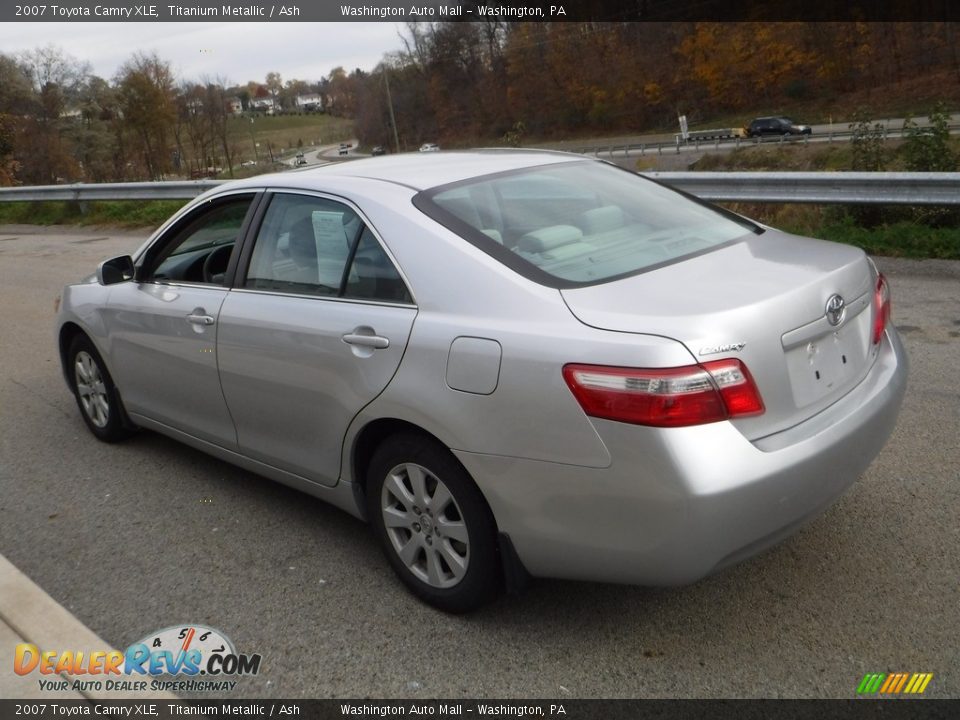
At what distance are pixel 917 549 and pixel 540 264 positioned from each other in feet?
5.74

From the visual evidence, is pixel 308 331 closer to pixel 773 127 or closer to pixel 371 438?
pixel 371 438

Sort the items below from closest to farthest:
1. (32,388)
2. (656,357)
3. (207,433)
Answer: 1. (656,357)
2. (207,433)
3. (32,388)

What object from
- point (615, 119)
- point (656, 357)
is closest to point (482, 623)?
point (656, 357)

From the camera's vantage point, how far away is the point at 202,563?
13.2 feet

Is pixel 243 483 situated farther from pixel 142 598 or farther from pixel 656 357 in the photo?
pixel 656 357

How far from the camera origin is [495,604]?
11.5 feet

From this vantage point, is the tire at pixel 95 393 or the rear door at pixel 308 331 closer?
the rear door at pixel 308 331

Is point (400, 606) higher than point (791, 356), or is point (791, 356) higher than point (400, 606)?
point (791, 356)

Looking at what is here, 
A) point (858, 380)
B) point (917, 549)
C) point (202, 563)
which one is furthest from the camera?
point (202, 563)

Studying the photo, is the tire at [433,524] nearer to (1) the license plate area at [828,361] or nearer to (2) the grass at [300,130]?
(1) the license plate area at [828,361]

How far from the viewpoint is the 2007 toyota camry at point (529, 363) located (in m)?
2.81

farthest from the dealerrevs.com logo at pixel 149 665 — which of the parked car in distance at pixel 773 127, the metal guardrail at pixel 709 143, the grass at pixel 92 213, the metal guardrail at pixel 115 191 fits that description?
the parked car in distance at pixel 773 127

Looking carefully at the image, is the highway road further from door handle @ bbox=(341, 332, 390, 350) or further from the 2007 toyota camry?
door handle @ bbox=(341, 332, 390, 350)

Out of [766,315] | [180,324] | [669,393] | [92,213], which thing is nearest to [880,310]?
[766,315]
